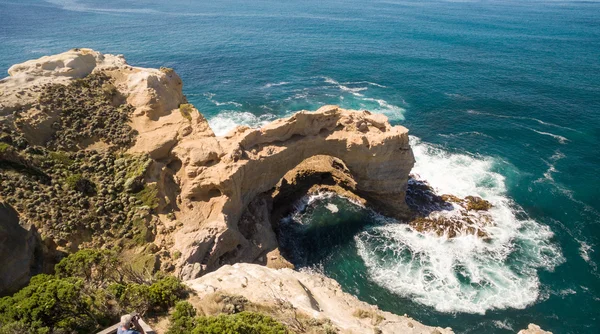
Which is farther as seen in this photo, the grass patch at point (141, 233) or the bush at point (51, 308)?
the grass patch at point (141, 233)

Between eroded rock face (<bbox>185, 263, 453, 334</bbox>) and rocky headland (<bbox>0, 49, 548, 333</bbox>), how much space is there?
131 millimetres

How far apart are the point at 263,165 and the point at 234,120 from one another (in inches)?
1188

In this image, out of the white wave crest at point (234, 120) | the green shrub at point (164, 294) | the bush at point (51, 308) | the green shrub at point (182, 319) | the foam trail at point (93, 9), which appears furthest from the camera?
the foam trail at point (93, 9)

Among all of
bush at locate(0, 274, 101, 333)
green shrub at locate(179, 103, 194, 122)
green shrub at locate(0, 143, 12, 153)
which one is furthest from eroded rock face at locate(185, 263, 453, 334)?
green shrub at locate(0, 143, 12, 153)

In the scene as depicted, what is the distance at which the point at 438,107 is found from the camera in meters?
71.6

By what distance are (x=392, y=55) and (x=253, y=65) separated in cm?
4027

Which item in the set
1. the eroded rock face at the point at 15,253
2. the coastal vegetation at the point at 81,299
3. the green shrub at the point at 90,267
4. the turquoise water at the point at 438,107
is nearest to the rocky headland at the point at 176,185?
the eroded rock face at the point at 15,253

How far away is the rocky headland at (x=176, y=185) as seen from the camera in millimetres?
25125

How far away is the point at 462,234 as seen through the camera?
42.2m

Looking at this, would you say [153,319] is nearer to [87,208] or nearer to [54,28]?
[87,208]

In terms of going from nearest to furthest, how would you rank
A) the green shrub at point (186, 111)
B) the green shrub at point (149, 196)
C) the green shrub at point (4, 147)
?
1. the green shrub at point (4, 147)
2. the green shrub at point (149, 196)
3. the green shrub at point (186, 111)

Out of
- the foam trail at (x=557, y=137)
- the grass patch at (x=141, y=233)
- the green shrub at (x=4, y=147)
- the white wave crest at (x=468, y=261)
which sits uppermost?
the green shrub at (x=4, y=147)

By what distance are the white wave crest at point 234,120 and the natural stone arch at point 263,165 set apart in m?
24.3

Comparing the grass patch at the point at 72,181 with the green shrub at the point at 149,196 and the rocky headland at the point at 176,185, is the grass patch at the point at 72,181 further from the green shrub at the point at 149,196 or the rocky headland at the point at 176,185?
the green shrub at the point at 149,196
